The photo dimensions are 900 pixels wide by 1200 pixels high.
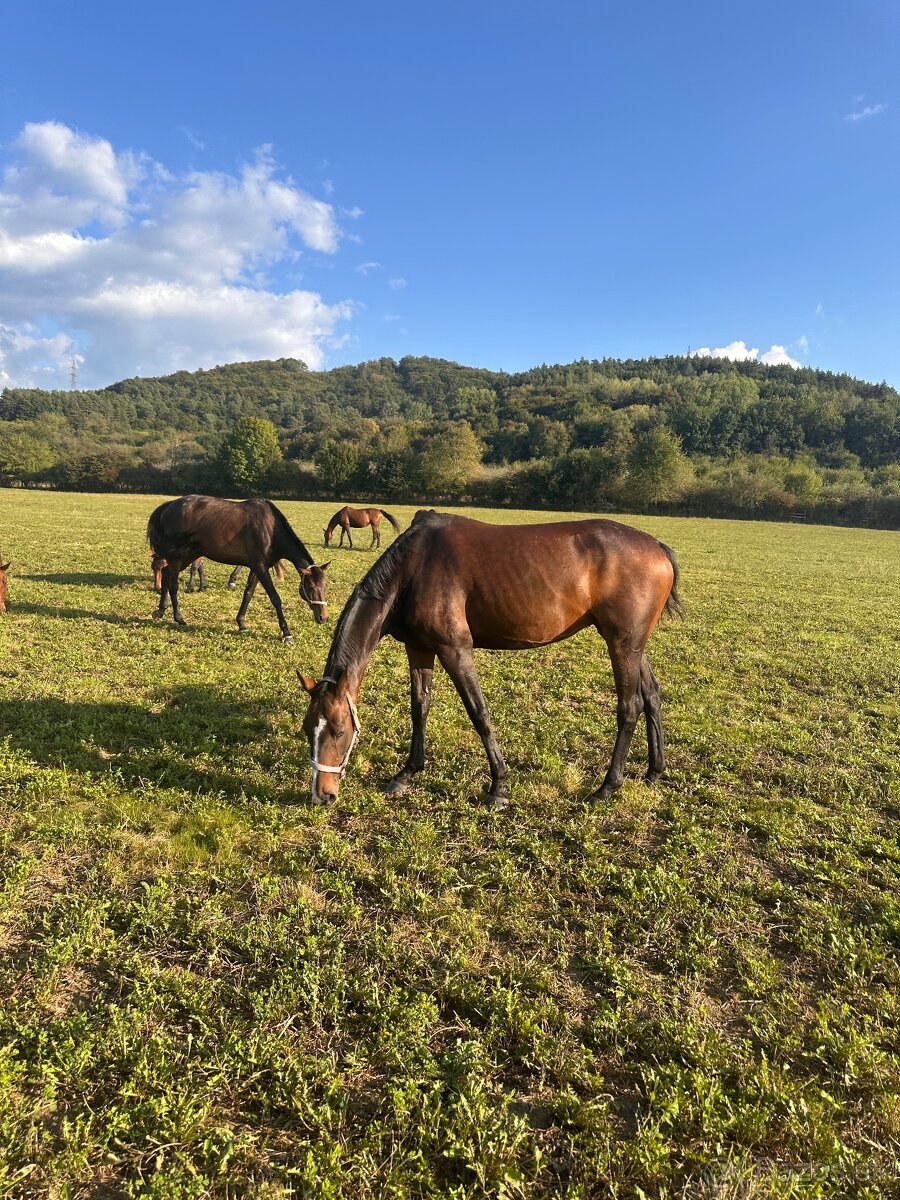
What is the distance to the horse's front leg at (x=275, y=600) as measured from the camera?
9.18m

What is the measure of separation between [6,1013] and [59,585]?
11.7m

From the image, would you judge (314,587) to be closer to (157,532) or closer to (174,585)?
(174,585)

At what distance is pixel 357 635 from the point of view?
4.51 metres

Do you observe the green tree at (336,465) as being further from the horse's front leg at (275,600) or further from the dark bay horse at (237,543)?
the horse's front leg at (275,600)

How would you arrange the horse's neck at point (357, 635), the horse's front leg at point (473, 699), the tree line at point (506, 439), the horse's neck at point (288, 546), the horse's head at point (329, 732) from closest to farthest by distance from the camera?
the horse's head at point (329, 732), the horse's neck at point (357, 635), the horse's front leg at point (473, 699), the horse's neck at point (288, 546), the tree line at point (506, 439)

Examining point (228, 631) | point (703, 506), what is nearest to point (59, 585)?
point (228, 631)

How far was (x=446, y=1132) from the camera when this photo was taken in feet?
6.93

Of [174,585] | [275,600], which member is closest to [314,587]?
[275,600]

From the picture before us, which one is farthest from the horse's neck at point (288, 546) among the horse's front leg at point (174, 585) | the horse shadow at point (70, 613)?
the horse shadow at point (70, 613)

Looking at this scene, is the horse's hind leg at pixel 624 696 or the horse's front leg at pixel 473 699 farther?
the horse's hind leg at pixel 624 696

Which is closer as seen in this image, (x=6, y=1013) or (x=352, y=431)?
(x=6, y=1013)

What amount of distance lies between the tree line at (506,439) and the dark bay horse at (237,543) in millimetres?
60132

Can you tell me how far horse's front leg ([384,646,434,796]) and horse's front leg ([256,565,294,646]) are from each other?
4.61m

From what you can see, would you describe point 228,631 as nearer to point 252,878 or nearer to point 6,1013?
point 252,878
